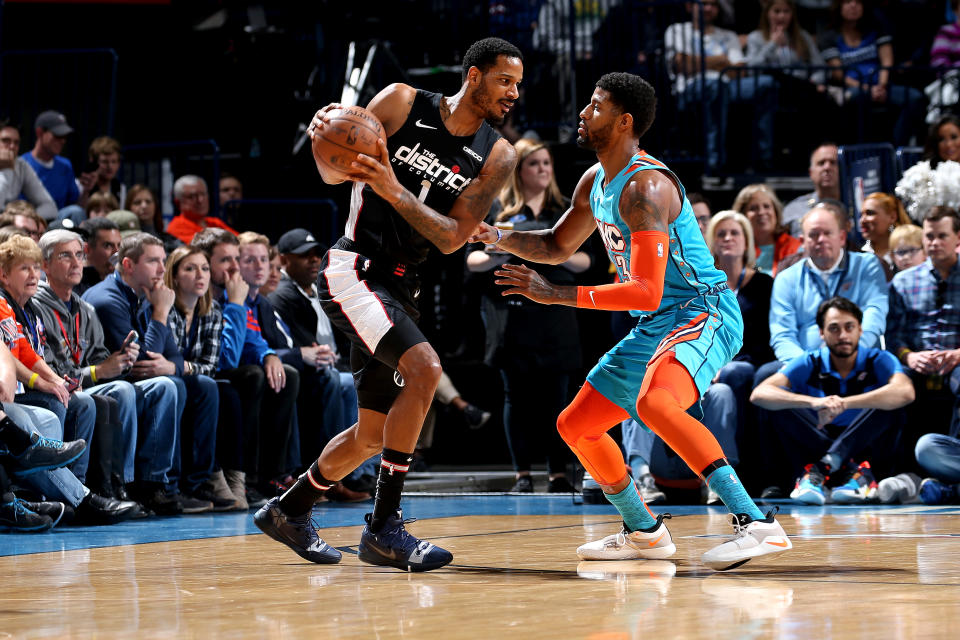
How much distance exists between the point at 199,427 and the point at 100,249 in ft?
4.88

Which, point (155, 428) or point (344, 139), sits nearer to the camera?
point (344, 139)

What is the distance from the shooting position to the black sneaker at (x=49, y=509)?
19.1 ft

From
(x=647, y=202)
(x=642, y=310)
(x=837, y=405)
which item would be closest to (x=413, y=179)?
(x=647, y=202)

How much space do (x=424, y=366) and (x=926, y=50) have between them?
9.89 metres

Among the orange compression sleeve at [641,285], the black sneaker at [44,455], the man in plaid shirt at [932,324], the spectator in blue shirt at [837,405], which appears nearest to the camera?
the orange compression sleeve at [641,285]

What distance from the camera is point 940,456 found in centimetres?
699

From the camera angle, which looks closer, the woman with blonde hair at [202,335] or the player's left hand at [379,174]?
the player's left hand at [379,174]

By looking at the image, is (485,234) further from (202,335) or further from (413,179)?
(202,335)

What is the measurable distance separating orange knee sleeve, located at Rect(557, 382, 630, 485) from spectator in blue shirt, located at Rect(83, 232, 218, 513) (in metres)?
3.04

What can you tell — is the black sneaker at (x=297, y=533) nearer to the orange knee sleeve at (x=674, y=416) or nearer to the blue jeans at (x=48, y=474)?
the orange knee sleeve at (x=674, y=416)

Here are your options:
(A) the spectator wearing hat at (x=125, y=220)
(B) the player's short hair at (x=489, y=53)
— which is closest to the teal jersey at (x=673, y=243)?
(B) the player's short hair at (x=489, y=53)

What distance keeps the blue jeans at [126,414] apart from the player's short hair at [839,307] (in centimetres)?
394

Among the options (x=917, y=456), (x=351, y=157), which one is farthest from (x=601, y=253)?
(x=351, y=157)

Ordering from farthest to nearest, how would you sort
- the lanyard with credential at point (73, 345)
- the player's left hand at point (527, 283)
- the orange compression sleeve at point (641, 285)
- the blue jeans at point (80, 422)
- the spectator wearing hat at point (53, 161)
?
the spectator wearing hat at point (53, 161) → the lanyard with credential at point (73, 345) → the blue jeans at point (80, 422) → the orange compression sleeve at point (641, 285) → the player's left hand at point (527, 283)
